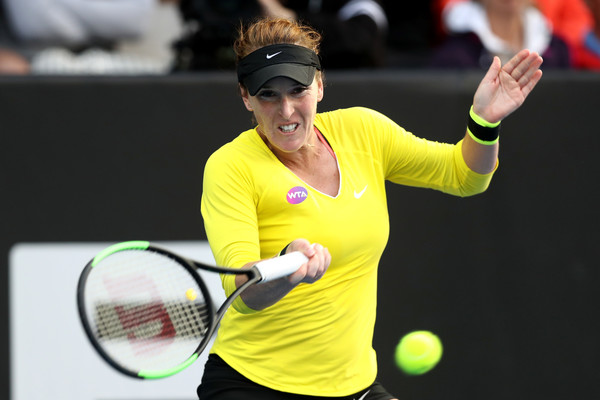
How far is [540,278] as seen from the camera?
4285mm

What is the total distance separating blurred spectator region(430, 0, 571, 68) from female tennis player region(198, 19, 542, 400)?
79.4 inches

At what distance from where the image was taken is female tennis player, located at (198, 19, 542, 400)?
8.30 ft

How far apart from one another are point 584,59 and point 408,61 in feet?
3.12

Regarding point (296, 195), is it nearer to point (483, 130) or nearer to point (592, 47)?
point (483, 130)

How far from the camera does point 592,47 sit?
501 centimetres

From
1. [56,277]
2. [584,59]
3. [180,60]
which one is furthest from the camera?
[584,59]

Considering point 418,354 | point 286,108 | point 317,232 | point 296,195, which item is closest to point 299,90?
point 286,108

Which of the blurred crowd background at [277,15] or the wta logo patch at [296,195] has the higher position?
the blurred crowd background at [277,15]

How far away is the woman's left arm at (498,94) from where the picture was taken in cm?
274

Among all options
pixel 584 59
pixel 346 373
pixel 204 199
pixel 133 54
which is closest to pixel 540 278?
pixel 584 59

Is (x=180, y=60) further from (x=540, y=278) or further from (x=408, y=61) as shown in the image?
(x=540, y=278)

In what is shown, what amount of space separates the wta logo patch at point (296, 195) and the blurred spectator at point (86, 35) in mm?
2436

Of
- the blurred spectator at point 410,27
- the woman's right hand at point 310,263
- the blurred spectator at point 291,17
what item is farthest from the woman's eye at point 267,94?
the blurred spectator at point 410,27

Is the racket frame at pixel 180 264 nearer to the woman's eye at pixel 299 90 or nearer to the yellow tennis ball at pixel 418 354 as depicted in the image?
the woman's eye at pixel 299 90
